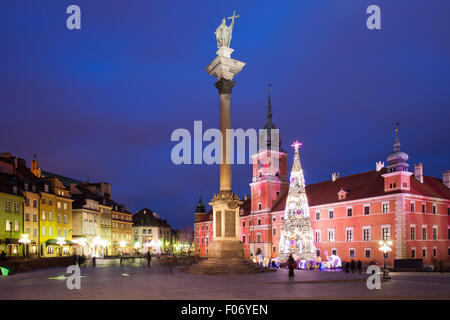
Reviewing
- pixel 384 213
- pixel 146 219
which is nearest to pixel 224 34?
pixel 384 213

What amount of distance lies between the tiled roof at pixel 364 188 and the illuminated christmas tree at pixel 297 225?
51.3ft

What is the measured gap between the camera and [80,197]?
75.2 metres

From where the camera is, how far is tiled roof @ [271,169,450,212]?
5504 cm

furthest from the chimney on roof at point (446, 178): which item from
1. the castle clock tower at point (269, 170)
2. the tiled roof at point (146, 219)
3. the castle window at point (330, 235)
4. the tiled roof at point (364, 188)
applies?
the tiled roof at point (146, 219)

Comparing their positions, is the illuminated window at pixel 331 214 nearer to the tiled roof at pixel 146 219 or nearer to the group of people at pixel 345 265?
the group of people at pixel 345 265

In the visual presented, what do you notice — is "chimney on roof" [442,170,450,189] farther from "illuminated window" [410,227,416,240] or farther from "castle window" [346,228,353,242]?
"castle window" [346,228,353,242]

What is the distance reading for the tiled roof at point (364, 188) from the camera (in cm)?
5504

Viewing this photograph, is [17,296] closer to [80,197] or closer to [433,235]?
[433,235]

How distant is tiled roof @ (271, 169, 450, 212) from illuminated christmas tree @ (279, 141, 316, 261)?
51.3 feet

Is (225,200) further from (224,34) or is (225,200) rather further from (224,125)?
(224,34)

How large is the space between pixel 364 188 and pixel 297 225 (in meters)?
19.4

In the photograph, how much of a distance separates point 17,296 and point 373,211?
48.3 m

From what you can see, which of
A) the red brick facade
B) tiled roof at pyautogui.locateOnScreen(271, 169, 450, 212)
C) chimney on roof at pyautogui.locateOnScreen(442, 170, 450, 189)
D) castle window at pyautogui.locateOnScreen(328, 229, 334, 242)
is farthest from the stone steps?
chimney on roof at pyautogui.locateOnScreen(442, 170, 450, 189)

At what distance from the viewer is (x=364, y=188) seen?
58.3 metres
